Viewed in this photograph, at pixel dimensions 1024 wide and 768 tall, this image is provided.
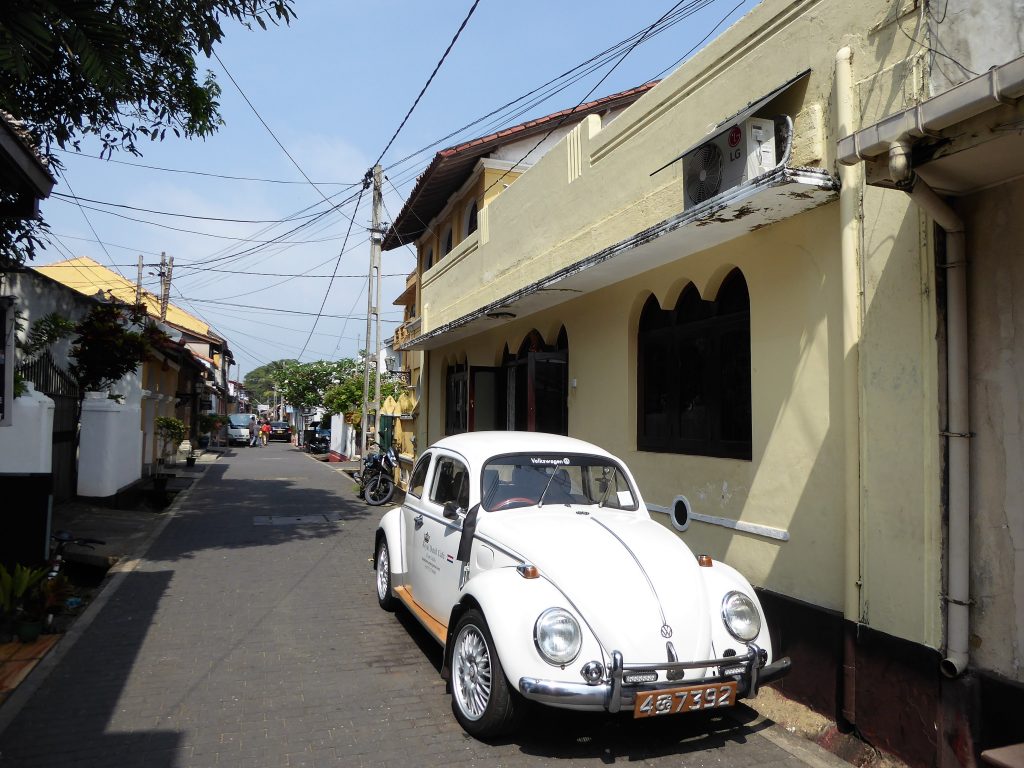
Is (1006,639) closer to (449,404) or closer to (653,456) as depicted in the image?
(653,456)

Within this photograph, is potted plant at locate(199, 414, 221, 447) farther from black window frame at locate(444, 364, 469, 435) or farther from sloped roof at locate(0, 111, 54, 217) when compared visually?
sloped roof at locate(0, 111, 54, 217)

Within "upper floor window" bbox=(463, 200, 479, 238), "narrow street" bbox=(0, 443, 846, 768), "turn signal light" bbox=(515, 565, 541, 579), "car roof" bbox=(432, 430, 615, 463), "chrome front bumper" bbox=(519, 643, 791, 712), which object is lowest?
"narrow street" bbox=(0, 443, 846, 768)

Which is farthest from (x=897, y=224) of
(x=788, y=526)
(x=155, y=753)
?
(x=155, y=753)

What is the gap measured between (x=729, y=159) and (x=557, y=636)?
3934mm

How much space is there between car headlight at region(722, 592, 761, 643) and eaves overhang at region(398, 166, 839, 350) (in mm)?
2578

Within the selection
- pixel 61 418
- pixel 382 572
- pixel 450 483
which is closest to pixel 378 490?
pixel 61 418

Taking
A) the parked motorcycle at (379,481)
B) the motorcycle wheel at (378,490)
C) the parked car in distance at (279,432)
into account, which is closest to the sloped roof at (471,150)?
the parked motorcycle at (379,481)

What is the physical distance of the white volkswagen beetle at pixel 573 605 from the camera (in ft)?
11.6

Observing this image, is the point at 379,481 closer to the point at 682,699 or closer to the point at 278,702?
the point at 278,702

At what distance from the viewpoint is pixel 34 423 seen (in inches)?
330

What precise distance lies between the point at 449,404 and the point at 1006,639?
1148cm

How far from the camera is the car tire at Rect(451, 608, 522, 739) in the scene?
3.77 metres

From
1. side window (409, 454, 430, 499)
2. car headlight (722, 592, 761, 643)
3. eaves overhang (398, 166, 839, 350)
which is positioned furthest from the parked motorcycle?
car headlight (722, 592, 761, 643)

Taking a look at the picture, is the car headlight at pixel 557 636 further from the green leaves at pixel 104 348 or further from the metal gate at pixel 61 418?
the green leaves at pixel 104 348
